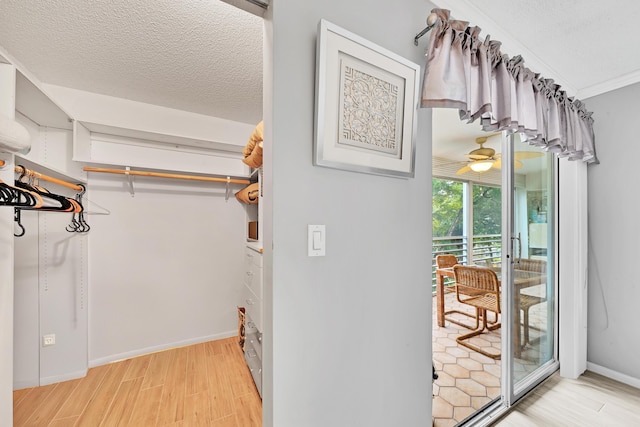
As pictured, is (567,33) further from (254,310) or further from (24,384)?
(24,384)

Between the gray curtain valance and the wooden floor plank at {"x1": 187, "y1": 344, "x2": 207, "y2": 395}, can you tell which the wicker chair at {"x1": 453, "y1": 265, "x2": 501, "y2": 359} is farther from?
the wooden floor plank at {"x1": 187, "y1": 344, "x2": 207, "y2": 395}

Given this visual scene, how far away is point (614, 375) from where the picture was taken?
203 centimetres

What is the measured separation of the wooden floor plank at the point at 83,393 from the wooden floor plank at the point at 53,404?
1.2 inches

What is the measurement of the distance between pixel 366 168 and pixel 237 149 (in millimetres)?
2192

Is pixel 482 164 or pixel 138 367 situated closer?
pixel 138 367

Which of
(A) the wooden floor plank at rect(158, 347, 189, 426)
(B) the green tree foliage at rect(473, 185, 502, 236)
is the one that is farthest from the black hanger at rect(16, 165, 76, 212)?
(B) the green tree foliage at rect(473, 185, 502, 236)

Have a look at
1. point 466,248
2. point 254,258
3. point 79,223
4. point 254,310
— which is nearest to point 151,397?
point 254,310

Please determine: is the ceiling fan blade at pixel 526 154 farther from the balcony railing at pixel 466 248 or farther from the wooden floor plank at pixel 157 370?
the wooden floor plank at pixel 157 370

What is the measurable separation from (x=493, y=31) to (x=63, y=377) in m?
3.84

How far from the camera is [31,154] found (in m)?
1.96

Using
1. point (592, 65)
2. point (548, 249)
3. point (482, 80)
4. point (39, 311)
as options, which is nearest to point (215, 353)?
point (39, 311)

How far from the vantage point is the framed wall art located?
2.97 ft

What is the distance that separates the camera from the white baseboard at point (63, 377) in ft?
6.57

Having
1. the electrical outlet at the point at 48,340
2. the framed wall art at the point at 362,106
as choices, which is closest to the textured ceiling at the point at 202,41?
the framed wall art at the point at 362,106
